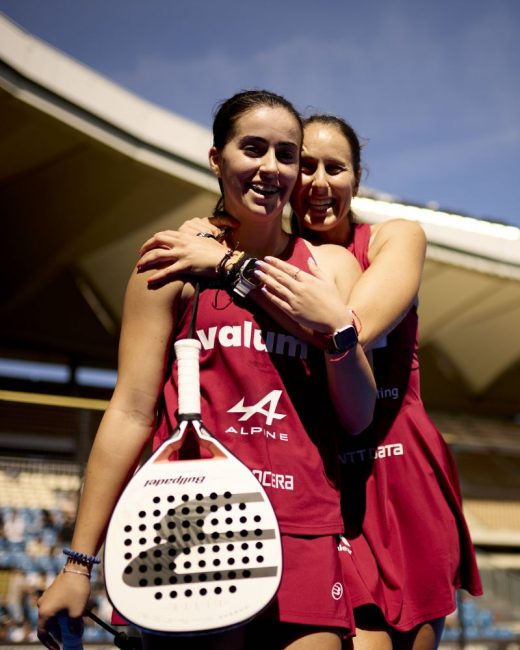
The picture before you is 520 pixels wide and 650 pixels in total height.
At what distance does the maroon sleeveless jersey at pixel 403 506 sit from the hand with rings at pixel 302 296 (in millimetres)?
546

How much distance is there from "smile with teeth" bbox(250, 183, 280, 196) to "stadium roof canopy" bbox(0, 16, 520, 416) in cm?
1001

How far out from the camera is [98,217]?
14.1 m

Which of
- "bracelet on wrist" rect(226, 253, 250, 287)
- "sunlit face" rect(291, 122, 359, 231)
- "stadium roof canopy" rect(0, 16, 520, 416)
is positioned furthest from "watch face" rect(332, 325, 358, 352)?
"stadium roof canopy" rect(0, 16, 520, 416)

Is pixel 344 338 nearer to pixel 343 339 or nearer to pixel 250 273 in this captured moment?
pixel 343 339

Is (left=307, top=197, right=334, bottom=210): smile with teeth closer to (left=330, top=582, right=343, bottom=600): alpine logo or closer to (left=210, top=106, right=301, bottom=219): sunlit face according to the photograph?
(left=210, top=106, right=301, bottom=219): sunlit face

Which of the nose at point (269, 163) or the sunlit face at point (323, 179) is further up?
the sunlit face at point (323, 179)

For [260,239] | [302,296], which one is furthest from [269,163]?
[302,296]

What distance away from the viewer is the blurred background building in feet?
25.8

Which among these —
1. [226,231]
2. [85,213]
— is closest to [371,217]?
[85,213]

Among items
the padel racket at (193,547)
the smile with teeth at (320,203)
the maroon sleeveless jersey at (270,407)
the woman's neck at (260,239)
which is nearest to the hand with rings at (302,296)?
the maroon sleeveless jersey at (270,407)

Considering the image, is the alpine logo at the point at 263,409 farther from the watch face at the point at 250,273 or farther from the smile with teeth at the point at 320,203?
the smile with teeth at the point at 320,203

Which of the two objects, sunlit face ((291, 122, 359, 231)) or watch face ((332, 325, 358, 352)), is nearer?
watch face ((332, 325, 358, 352))

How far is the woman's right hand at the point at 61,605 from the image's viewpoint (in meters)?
1.76

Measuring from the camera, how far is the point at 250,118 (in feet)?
6.61
